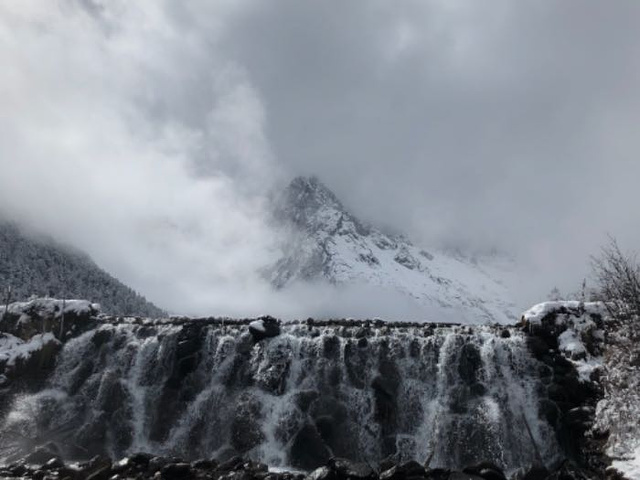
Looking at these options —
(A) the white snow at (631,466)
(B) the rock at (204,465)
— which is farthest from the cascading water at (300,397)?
(A) the white snow at (631,466)

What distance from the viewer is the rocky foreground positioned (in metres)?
29.2

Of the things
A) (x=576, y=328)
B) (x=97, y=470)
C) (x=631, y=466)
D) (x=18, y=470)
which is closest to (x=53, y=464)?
(x=18, y=470)

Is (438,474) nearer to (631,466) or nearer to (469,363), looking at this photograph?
(631,466)

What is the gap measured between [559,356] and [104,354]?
135 ft

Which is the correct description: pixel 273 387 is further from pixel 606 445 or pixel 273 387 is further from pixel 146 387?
pixel 606 445

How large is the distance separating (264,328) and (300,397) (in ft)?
27.2

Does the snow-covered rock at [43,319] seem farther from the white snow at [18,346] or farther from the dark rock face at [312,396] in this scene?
the dark rock face at [312,396]

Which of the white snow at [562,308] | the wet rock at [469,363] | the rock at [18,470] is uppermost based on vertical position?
the white snow at [562,308]

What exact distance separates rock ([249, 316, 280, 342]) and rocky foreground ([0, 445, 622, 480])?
16.7 meters

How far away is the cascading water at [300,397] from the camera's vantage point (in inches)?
1597

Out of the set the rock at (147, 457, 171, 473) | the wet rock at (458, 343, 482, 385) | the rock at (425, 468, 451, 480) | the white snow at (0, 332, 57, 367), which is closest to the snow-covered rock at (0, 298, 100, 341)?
the white snow at (0, 332, 57, 367)

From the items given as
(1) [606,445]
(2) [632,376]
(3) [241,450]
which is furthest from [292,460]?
(2) [632,376]

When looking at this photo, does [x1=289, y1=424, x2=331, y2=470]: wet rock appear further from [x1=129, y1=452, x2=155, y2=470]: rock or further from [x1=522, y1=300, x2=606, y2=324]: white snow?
[x1=522, y1=300, x2=606, y2=324]: white snow

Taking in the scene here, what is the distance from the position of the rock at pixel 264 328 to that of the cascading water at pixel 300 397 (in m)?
0.61
